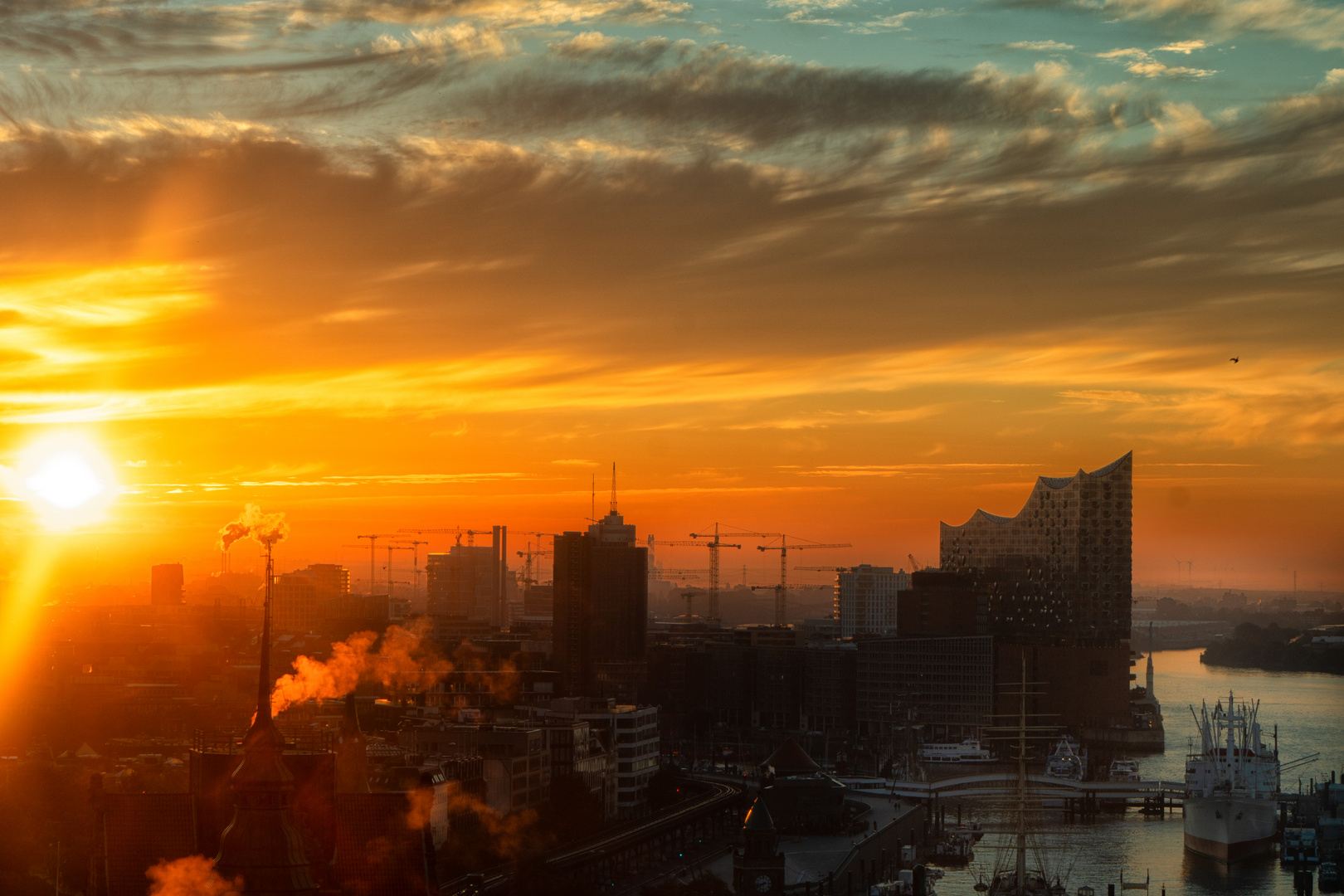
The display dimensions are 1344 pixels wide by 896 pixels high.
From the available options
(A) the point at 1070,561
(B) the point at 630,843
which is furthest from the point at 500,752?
(A) the point at 1070,561

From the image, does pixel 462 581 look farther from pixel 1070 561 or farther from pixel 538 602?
pixel 1070 561

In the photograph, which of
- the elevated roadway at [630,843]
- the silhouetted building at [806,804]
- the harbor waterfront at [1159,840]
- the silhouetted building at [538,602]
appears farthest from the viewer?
the silhouetted building at [538,602]

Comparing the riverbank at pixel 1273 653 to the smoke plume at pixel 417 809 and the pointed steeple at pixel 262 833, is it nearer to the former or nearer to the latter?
the smoke plume at pixel 417 809

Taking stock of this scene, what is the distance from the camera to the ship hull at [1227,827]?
154 ft

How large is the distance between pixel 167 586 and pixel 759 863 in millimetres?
97887

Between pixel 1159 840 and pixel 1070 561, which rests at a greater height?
pixel 1070 561

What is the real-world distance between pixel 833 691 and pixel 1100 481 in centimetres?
2825

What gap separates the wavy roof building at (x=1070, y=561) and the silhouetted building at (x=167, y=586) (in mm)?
59826

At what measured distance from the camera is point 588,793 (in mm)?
41906

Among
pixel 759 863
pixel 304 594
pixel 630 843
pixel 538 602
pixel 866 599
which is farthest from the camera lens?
pixel 866 599

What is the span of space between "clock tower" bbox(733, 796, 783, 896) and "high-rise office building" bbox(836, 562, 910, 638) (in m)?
129

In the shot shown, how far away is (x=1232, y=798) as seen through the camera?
4822cm

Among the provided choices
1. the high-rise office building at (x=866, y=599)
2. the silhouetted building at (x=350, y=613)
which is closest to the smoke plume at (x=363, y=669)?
the silhouetted building at (x=350, y=613)

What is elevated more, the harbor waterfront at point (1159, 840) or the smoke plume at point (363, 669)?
the smoke plume at point (363, 669)
